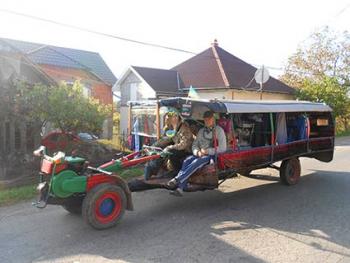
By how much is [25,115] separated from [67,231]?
5579 mm

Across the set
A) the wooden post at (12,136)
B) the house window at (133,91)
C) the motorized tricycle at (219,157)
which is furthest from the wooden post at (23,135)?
the house window at (133,91)

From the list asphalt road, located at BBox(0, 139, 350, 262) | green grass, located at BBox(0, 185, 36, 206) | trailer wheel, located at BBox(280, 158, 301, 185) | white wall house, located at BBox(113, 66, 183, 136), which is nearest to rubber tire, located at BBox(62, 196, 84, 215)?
asphalt road, located at BBox(0, 139, 350, 262)

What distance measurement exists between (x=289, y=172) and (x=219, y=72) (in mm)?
19430

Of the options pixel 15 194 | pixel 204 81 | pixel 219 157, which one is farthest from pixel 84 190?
pixel 204 81

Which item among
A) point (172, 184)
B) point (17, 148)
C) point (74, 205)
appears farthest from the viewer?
point (17, 148)

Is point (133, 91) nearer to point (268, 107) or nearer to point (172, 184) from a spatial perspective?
point (268, 107)

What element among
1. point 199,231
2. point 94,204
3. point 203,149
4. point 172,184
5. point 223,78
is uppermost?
point 223,78

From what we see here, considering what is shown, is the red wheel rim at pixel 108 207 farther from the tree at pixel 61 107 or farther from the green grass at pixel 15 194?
the tree at pixel 61 107

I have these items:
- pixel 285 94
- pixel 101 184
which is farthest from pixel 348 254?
pixel 285 94

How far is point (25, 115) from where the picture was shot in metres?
10.6

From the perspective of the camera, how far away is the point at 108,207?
20.0 ft

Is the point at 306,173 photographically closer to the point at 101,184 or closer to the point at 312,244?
the point at 312,244

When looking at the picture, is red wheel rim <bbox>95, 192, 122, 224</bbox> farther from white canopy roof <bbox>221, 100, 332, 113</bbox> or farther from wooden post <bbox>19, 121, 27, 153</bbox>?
wooden post <bbox>19, 121, 27, 153</bbox>

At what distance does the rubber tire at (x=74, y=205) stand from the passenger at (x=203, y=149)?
1.51 metres
